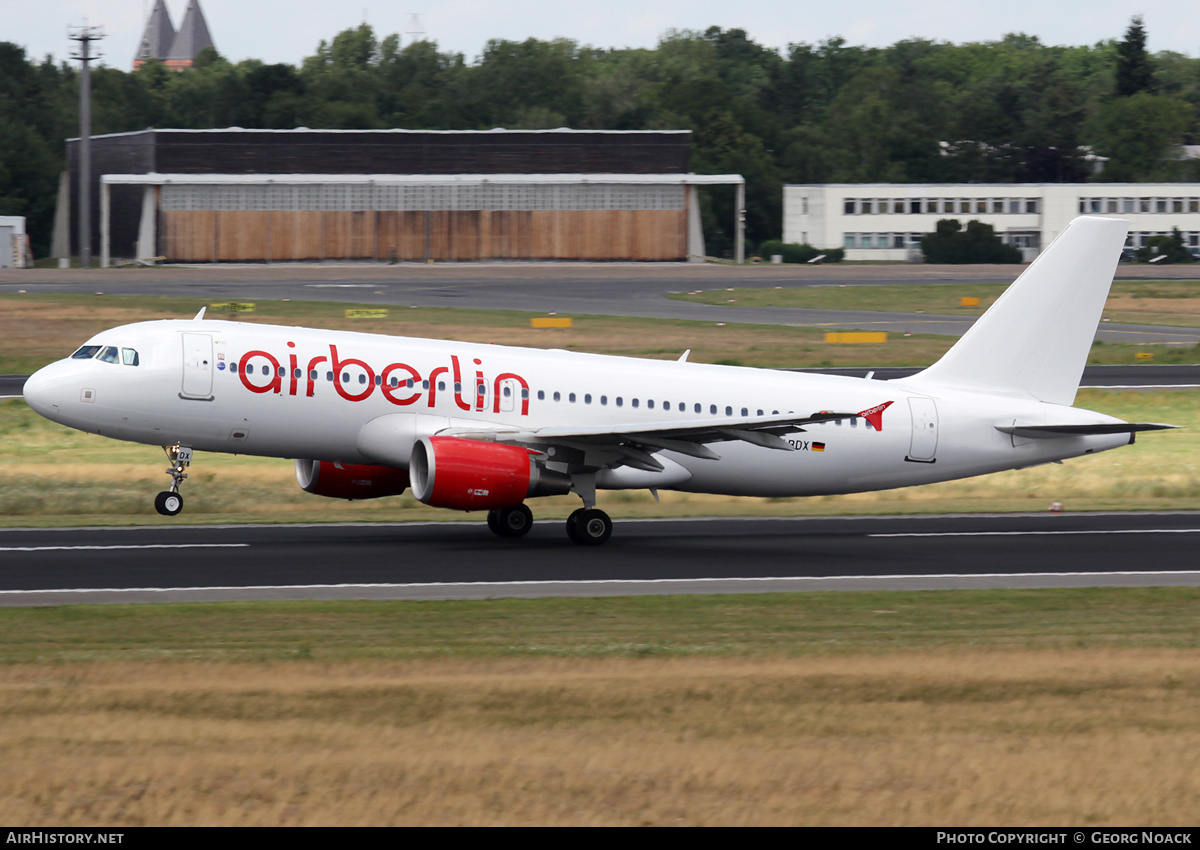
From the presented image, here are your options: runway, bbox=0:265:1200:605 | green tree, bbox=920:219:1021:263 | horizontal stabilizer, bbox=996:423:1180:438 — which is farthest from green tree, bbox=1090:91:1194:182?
horizontal stabilizer, bbox=996:423:1180:438

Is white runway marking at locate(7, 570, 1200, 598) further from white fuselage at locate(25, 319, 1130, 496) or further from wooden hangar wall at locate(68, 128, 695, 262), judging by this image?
wooden hangar wall at locate(68, 128, 695, 262)

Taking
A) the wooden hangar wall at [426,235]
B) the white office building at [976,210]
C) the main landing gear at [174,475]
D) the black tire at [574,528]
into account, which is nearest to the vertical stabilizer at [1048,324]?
the black tire at [574,528]

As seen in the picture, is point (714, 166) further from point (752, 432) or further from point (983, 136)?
point (752, 432)

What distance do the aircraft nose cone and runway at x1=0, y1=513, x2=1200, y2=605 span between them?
99.9 inches

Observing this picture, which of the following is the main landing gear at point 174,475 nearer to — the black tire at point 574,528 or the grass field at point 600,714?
the black tire at point 574,528

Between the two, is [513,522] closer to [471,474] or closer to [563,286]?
[471,474]

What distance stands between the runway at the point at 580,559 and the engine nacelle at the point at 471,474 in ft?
3.64

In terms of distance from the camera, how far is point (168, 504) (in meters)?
31.5

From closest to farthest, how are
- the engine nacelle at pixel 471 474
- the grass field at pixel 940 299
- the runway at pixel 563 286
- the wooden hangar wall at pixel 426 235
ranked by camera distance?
the engine nacelle at pixel 471 474 → the runway at pixel 563 286 → the grass field at pixel 940 299 → the wooden hangar wall at pixel 426 235

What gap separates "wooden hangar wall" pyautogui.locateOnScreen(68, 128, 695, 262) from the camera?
127 m

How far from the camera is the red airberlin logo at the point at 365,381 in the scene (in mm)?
29234

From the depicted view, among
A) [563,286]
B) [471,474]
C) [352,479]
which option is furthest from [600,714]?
[563,286]

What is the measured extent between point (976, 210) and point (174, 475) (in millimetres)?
127325

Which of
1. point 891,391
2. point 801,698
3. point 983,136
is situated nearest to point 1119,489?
point 891,391
